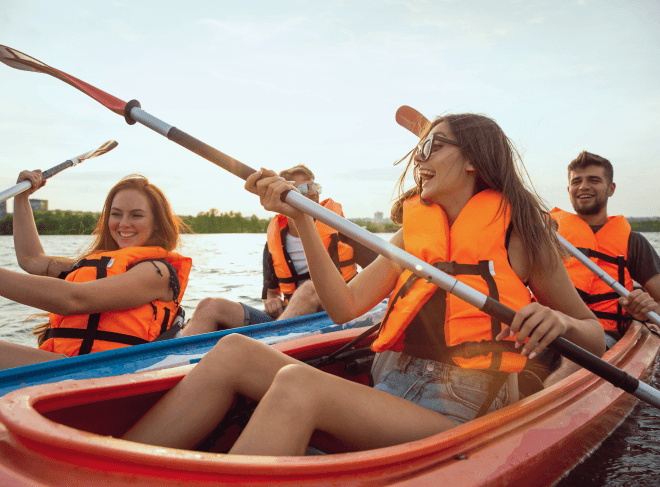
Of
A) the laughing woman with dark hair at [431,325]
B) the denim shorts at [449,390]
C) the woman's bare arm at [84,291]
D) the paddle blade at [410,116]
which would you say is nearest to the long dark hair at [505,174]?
the laughing woman with dark hair at [431,325]

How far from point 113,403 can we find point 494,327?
1.40 meters

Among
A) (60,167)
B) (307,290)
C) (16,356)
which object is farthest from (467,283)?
A: (60,167)

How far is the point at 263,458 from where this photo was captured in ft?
3.46

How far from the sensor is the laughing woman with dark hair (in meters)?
1.37

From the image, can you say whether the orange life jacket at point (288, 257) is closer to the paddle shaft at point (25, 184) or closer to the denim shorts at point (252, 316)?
the denim shorts at point (252, 316)

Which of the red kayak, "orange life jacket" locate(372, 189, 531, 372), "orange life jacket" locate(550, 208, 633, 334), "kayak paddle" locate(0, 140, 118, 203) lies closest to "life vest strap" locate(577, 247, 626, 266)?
"orange life jacket" locate(550, 208, 633, 334)

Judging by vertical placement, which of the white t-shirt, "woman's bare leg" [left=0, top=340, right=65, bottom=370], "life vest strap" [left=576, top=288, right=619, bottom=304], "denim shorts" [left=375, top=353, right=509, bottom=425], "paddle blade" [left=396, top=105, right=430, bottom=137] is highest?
"paddle blade" [left=396, top=105, right=430, bottom=137]

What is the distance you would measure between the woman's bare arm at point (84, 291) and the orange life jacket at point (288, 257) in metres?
2.08

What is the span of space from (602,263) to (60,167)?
14.5 feet

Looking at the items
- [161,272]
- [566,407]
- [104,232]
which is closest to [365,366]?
[566,407]

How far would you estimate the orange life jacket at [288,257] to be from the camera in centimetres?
446

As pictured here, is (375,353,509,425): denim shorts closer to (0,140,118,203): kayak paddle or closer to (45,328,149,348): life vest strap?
(45,328,149,348): life vest strap

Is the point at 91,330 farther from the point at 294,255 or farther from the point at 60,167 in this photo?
the point at 294,255

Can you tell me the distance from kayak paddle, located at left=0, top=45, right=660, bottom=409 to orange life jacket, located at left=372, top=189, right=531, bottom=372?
16 cm
